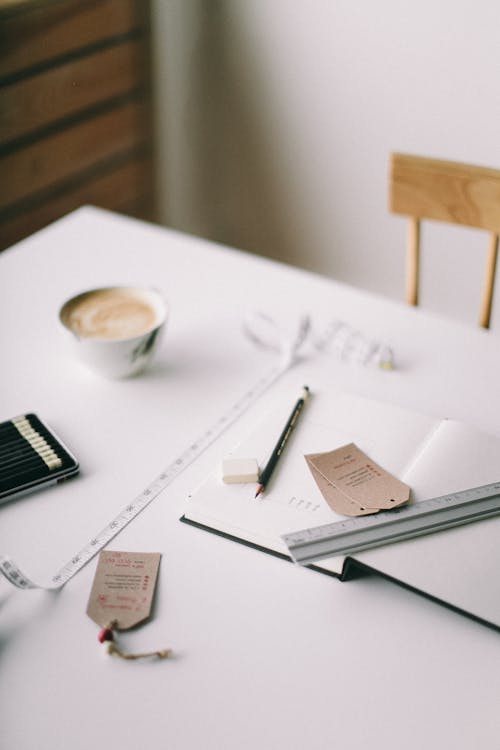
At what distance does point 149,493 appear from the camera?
0.86 meters

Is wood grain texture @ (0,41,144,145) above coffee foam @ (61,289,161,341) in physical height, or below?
above

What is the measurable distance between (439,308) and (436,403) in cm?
154

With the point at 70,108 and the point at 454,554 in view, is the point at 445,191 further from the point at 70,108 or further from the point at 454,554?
the point at 70,108

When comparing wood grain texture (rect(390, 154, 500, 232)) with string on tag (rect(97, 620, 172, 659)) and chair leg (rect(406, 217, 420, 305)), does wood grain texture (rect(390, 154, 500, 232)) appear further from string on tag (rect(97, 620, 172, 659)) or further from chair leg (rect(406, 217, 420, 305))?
string on tag (rect(97, 620, 172, 659))

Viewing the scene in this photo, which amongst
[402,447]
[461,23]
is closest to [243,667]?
[402,447]

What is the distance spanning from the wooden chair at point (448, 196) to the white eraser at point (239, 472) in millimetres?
683

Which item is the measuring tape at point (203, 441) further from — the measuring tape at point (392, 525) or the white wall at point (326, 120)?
the white wall at point (326, 120)

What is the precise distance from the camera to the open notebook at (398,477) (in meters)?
0.71

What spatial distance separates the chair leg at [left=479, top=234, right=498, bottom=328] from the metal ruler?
0.45m

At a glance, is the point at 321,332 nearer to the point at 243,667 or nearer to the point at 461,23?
the point at 243,667

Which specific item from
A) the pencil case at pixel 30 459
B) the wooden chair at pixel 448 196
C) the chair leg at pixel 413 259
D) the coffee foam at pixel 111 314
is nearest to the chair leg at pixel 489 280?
the wooden chair at pixel 448 196

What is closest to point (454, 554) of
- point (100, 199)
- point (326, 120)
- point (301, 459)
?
point (301, 459)

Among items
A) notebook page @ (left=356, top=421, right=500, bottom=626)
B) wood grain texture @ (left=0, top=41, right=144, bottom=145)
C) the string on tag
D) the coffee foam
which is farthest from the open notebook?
wood grain texture @ (left=0, top=41, right=144, bottom=145)

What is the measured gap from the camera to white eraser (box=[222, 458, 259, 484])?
0.82 meters
